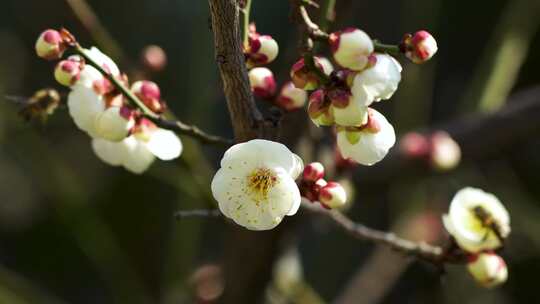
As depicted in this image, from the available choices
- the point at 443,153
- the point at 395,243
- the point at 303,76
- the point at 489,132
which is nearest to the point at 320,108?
the point at 303,76

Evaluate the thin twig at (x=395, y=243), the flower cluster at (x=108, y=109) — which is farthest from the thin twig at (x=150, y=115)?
the thin twig at (x=395, y=243)

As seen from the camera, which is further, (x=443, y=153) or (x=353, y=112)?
(x=443, y=153)

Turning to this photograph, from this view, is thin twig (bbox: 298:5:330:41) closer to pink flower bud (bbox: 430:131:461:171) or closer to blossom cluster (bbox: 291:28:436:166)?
blossom cluster (bbox: 291:28:436:166)

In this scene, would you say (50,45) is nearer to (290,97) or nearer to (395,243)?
(290,97)

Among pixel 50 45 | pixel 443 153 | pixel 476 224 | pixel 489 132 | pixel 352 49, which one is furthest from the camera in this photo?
pixel 489 132

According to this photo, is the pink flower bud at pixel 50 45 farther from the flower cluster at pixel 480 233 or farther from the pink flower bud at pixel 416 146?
the pink flower bud at pixel 416 146

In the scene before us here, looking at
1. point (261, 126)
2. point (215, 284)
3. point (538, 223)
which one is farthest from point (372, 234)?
point (538, 223)
